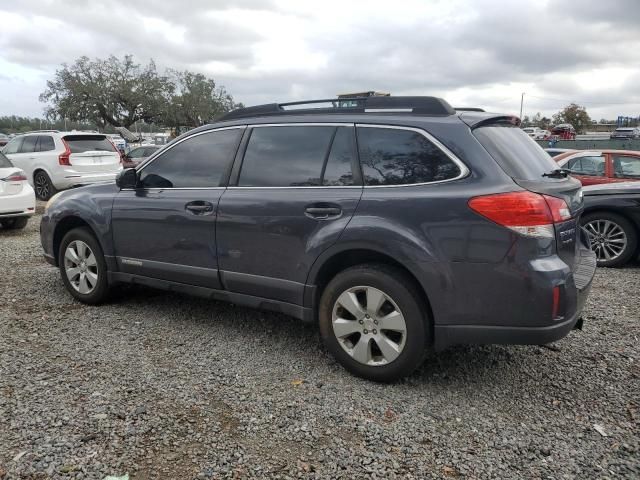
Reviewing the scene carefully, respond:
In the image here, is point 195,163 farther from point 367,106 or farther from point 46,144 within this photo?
point 46,144

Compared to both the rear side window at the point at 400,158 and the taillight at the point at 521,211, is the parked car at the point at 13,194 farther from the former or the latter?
the taillight at the point at 521,211

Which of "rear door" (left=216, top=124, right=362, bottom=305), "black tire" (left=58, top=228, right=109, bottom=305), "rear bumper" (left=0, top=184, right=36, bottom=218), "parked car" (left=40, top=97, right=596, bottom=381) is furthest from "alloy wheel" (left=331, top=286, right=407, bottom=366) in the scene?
"rear bumper" (left=0, top=184, right=36, bottom=218)

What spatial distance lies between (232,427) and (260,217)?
1.41 meters

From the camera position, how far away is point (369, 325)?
10.8 ft

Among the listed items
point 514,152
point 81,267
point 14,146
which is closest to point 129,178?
point 81,267

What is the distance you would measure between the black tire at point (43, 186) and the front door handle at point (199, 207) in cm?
971

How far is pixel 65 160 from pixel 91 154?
59 centimetres

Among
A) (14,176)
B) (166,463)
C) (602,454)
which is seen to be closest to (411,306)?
(602,454)

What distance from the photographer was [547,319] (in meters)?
2.88

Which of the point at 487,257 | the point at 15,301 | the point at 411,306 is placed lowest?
the point at 15,301

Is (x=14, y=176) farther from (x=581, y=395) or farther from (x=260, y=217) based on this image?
(x=581, y=395)

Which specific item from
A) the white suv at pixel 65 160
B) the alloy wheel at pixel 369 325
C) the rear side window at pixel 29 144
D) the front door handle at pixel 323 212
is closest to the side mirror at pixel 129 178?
the front door handle at pixel 323 212

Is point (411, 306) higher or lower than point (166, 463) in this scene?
higher

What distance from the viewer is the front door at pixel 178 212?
4.00 metres
